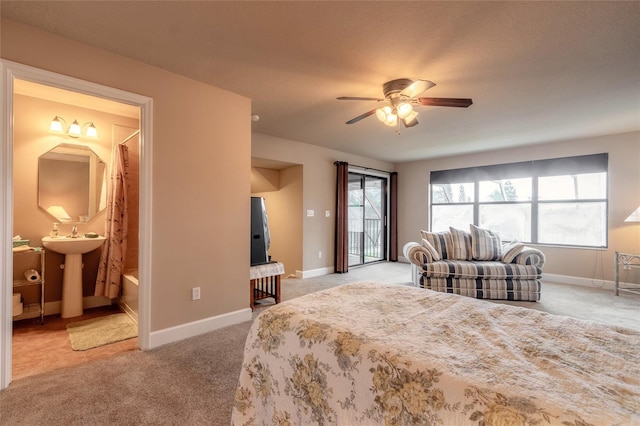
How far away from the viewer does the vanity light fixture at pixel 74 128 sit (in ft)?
10.1

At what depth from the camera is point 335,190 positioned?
5488mm

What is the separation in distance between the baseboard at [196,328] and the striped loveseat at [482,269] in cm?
242

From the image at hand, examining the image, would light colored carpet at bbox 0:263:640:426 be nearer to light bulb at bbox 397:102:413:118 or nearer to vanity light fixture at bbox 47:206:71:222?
vanity light fixture at bbox 47:206:71:222

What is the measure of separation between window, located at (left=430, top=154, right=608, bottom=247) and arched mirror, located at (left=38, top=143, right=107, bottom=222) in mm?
5999

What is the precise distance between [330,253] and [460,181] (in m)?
3.13

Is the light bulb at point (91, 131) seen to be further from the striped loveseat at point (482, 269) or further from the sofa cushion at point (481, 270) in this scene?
the sofa cushion at point (481, 270)

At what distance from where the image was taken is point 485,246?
4.16 metres

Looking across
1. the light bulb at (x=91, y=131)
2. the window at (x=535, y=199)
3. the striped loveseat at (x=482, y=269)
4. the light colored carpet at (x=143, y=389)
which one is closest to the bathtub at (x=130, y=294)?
the light colored carpet at (x=143, y=389)

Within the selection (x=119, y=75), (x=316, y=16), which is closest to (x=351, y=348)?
(x=316, y=16)

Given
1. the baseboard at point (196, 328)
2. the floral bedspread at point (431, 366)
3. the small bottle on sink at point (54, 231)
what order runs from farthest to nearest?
1. the small bottle on sink at point (54, 231)
2. the baseboard at point (196, 328)
3. the floral bedspread at point (431, 366)

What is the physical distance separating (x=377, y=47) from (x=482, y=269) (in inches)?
122

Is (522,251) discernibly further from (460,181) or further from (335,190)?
(335,190)

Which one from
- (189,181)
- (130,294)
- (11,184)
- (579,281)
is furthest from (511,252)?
(11,184)

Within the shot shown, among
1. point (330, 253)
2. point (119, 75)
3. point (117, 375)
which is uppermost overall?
point (119, 75)
